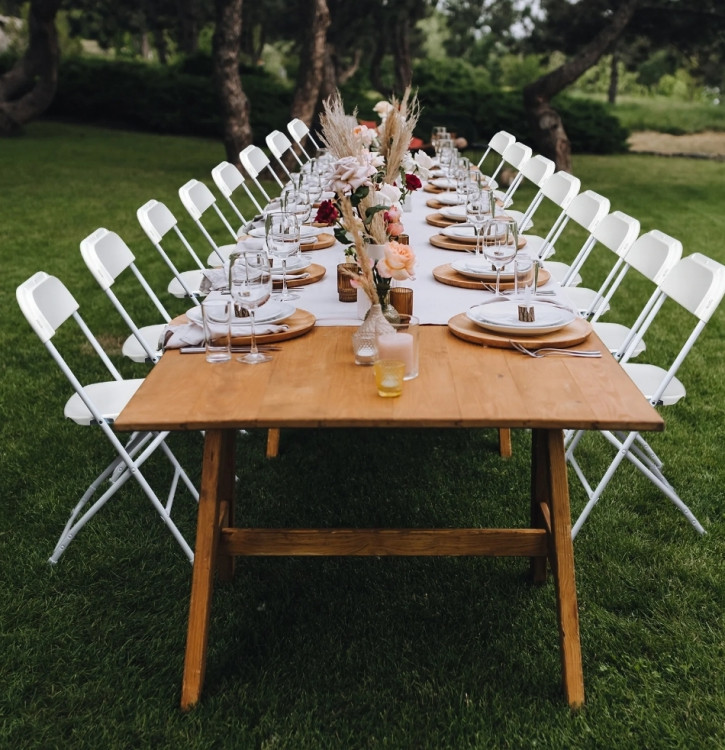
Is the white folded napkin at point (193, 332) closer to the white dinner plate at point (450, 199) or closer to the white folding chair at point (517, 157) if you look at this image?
the white dinner plate at point (450, 199)

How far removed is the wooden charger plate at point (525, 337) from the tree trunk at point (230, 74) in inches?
352

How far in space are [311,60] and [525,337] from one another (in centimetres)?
928

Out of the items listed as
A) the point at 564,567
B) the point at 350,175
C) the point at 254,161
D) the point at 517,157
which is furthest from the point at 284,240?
the point at 517,157

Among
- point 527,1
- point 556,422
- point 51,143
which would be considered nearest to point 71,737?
point 556,422

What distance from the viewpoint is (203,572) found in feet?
7.29

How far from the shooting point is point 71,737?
221 cm

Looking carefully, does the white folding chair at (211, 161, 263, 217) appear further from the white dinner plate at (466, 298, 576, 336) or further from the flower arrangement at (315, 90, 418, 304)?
the white dinner plate at (466, 298, 576, 336)

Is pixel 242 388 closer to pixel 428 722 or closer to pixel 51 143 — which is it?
pixel 428 722

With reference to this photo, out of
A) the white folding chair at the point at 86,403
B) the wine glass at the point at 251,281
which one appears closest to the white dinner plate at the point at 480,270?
the wine glass at the point at 251,281

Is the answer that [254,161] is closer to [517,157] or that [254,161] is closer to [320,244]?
[517,157]

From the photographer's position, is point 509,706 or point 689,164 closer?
point 509,706

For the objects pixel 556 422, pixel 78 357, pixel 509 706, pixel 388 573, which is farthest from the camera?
pixel 78 357

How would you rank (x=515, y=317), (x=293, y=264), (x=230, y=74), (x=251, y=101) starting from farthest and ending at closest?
(x=251, y=101) → (x=230, y=74) → (x=293, y=264) → (x=515, y=317)

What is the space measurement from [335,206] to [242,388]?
72cm
